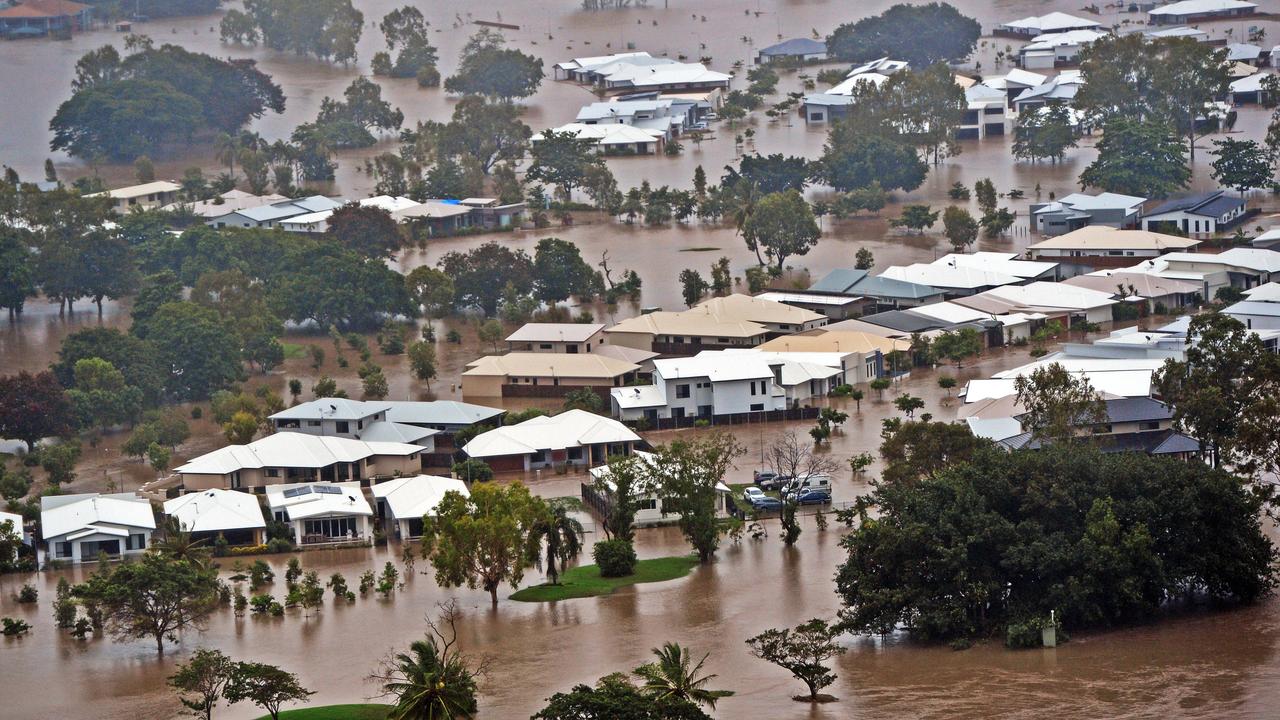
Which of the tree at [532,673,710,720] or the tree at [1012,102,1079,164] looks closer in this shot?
the tree at [532,673,710,720]

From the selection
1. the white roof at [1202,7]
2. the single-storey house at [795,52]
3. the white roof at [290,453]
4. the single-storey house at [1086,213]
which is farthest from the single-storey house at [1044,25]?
the white roof at [290,453]

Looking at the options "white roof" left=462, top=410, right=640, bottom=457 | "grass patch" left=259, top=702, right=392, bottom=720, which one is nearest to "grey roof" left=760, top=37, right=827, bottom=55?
"white roof" left=462, top=410, right=640, bottom=457

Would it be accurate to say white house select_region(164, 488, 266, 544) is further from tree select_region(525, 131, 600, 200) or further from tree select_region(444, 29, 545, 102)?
tree select_region(444, 29, 545, 102)

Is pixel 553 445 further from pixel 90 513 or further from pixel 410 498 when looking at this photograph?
pixel 90 513

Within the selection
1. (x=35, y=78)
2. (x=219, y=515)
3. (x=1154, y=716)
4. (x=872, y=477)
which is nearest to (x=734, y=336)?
(x=872, y=477)

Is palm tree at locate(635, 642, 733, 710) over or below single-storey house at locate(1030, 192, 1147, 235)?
below

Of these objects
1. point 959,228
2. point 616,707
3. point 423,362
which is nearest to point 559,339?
point 423,362

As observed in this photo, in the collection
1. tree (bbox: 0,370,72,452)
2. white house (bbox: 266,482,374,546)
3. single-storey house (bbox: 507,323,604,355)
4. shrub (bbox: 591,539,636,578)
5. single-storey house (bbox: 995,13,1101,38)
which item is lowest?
shrub (bbox: 591,539,636,578)
